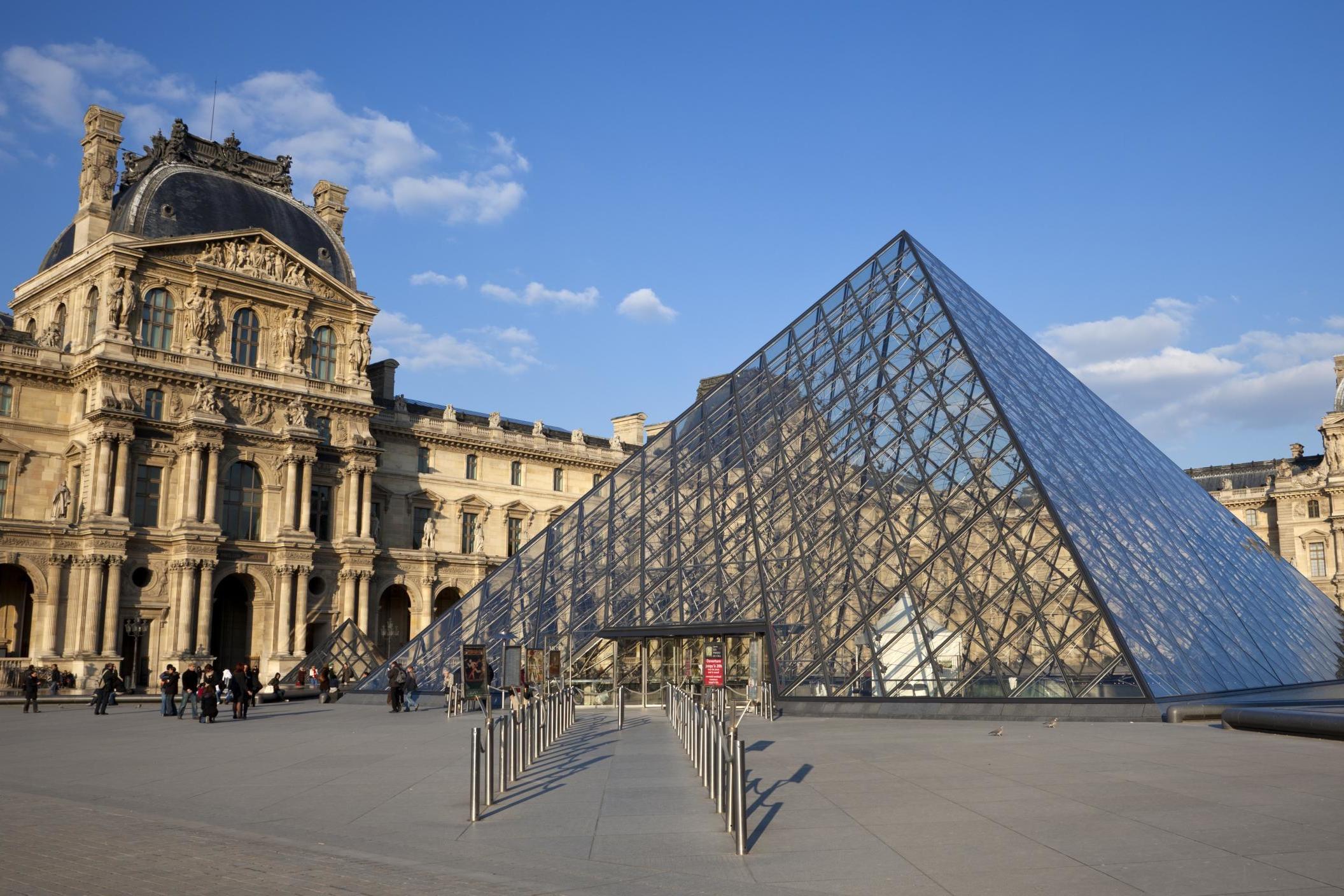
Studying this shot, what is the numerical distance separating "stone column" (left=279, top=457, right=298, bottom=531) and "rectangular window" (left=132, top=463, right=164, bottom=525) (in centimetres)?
482

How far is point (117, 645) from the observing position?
42.8 m

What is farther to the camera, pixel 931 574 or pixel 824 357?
pixel 824 357

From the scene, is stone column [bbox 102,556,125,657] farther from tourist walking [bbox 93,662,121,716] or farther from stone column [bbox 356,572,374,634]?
tourist walking [bbox 93,662,121,716]

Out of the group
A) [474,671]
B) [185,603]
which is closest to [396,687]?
[474,671]

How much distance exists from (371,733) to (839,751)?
333 inches

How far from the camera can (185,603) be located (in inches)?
1735

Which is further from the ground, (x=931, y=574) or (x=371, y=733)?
(x=931, y=574)

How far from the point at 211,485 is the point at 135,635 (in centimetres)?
600

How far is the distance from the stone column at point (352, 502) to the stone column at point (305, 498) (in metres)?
1.96

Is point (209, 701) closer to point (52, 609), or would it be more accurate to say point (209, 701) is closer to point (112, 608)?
point (112, 608)

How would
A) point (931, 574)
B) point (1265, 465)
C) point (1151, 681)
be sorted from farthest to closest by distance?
point (1265, 465)
point (931, 574)
point (1151, 681)

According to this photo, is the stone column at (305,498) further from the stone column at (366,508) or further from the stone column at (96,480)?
the stone column at (96,480)

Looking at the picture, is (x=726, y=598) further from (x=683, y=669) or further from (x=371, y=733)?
(x=371, y=733)

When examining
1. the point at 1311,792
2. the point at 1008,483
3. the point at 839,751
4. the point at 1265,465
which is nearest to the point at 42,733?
the point at 839,751
